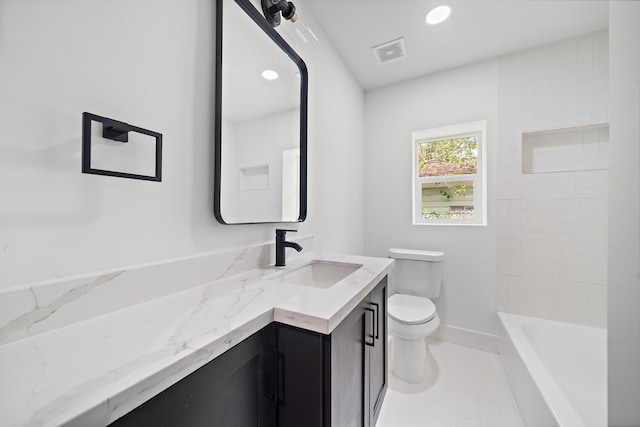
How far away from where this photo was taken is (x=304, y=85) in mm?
1465

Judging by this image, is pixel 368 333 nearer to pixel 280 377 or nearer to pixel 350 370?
pixel 350 370

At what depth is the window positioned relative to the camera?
7.02ft

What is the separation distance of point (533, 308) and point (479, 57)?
6.78 ft

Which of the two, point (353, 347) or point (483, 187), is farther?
point (483, 187)

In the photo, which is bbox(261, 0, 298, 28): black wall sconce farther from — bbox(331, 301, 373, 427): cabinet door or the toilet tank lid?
the toilet tank lid

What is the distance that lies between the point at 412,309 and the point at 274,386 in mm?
1361

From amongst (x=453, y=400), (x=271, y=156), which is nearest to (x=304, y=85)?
(x=271, y=156)

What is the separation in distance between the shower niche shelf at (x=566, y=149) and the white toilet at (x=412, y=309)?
1.05 m

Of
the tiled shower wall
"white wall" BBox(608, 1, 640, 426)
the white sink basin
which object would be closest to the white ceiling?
the tiled shower wall

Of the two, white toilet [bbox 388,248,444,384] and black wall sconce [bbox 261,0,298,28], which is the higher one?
black wall sconce [bbox 261,0,298,28]

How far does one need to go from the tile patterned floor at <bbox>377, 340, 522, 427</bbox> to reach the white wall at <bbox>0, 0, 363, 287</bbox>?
4.68ft

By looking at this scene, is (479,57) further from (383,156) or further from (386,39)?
(383,156)

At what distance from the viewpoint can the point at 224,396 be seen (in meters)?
0.57

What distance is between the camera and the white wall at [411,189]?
2037 millimetres
